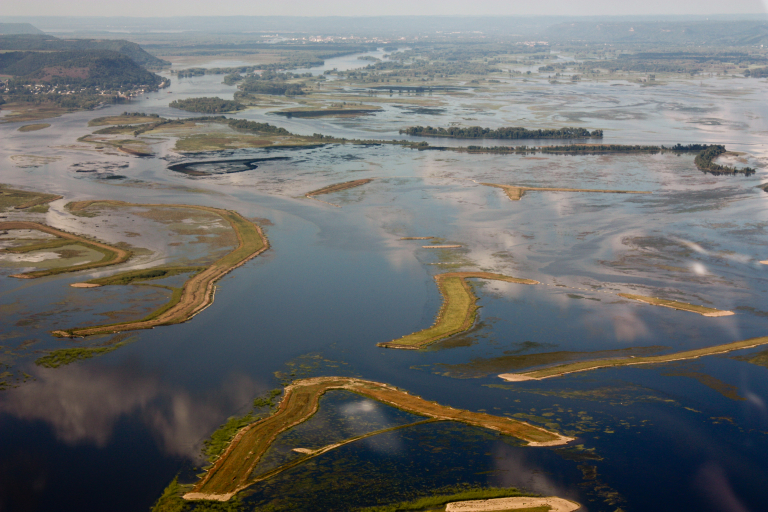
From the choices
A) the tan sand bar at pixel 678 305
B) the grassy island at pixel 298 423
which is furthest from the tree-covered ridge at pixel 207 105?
the grassy island at pixel 298 423

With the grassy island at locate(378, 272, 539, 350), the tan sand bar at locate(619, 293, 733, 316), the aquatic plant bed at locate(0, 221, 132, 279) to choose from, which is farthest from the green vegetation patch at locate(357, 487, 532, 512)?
the aquatic plant bed at locate(0, 221, 132, 279)

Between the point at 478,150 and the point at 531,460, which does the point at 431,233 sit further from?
the point at 478,150

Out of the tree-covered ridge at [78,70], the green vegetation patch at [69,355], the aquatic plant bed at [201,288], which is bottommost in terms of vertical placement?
the green vegetation patch at [69,355]

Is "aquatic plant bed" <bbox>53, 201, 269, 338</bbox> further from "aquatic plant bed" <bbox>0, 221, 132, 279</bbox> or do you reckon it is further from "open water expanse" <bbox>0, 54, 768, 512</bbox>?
"aquatic plant bed" <bbox>0, 221, 132, 279</bbox>

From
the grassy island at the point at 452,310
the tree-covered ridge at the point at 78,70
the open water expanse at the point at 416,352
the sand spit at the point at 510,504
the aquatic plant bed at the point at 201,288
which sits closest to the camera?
the sand spit at the point at 510,504

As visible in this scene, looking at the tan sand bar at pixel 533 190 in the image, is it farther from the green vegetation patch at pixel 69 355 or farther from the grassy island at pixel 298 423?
the green vegetation patch at pixel 69 355

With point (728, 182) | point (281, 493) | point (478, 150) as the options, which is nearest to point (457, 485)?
point (281, 493)
